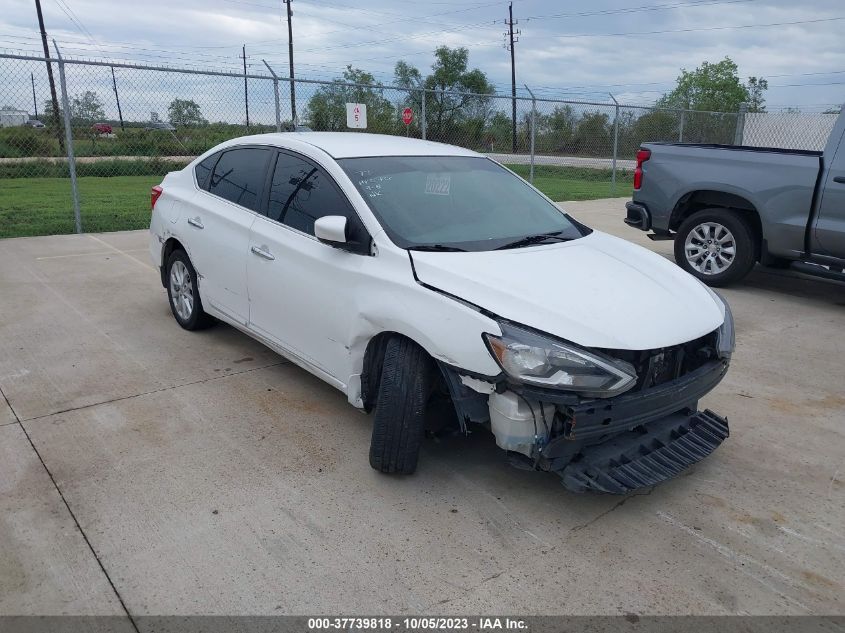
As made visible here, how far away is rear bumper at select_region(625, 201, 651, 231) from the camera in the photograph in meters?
8.18

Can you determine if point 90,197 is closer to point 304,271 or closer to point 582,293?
point 304,271

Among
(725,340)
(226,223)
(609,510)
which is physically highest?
(226,223)

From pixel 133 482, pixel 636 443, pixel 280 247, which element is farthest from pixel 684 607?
pixel 280 247

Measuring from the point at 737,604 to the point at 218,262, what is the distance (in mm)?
3719

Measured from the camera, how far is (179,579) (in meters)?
2.70

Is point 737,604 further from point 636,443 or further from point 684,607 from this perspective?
point 636,443

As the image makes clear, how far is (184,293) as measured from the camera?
5500 millimetres

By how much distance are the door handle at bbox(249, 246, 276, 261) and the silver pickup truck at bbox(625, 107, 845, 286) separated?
17.4ft

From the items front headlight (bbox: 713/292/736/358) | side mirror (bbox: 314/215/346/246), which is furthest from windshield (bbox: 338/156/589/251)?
front headlight (bbox: 713/292/736/358)

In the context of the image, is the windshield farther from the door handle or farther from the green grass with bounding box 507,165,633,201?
the green grass with bounding box 507,165,633,201

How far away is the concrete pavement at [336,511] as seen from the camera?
268 cm

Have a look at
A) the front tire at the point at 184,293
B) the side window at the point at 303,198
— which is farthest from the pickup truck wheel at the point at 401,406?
the front tire at the point at 184,293

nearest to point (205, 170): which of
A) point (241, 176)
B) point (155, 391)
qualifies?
point (241, 176)

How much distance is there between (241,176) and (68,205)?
9.60 meters
